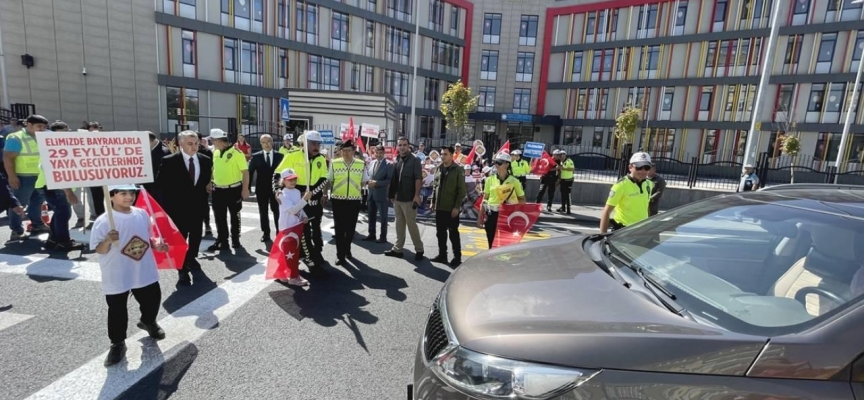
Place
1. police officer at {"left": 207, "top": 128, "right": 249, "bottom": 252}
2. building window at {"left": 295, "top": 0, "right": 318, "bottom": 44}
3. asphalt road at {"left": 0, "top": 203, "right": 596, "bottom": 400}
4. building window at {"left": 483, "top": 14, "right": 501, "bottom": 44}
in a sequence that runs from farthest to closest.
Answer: building window at {"left": 483, "top": 14, "right": 501, "bottom": 44} → building window at {"left": 295, "top": 0, "right": 318, "bottom": 44} → police officer at {"left": 207, "top": 128, "right": 249, "bottom": 252} → asphalt road at {"left": 0, "top": 203, "right": 596, "bottom": 400}

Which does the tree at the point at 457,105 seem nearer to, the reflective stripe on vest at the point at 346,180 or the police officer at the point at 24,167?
the reflective stripe on vest at the point at 346,180

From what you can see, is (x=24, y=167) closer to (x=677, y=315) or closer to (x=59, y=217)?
(x=59, y=217)

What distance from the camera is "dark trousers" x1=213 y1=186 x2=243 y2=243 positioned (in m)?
6.27

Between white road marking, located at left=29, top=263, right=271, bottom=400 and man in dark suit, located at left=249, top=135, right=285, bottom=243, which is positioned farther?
man in dark suit, located at left=249, top=135, right=285, bottom=243

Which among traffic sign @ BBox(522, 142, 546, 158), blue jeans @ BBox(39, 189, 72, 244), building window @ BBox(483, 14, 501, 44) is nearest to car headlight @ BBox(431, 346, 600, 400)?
blue jeans @ BBox(39, 189, 72, 244)

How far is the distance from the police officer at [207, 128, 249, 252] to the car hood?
16.7 feet

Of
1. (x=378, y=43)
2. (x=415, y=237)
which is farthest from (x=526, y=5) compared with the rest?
(x=415, y=237)

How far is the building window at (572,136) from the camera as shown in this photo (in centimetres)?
3531

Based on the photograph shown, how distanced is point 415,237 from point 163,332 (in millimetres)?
3600

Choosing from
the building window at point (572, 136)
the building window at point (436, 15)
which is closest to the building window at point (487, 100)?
the building window at point (436, 15)

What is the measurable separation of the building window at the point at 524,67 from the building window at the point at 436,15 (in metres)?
7.55

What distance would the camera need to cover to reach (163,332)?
362cm

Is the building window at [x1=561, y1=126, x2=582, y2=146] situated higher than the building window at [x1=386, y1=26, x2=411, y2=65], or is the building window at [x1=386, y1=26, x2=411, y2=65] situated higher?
the building window at [x1=386, y1=26, x2=411, y2=65]

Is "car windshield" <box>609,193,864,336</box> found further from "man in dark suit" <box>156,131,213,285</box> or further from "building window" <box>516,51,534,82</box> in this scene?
"building window" <box>516,51,534,82</box>
